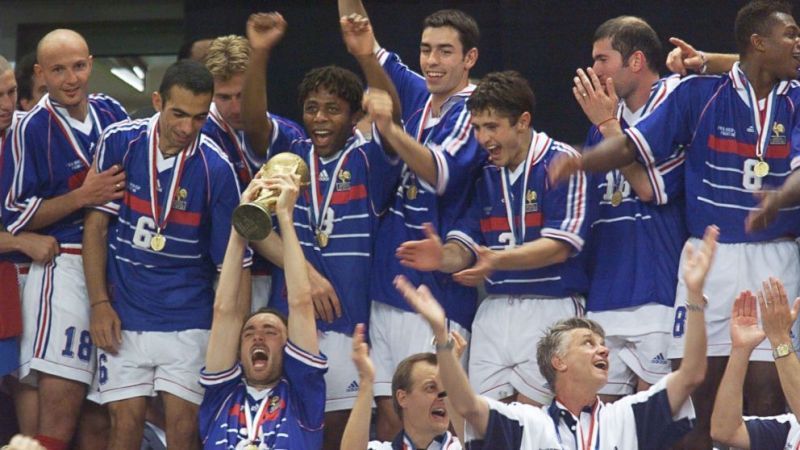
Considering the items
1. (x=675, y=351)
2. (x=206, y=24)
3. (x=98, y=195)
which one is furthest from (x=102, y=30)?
(x=675, y=351)

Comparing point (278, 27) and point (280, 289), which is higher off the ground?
point (278, 27)

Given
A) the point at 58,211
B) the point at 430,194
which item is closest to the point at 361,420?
the point at 430,194

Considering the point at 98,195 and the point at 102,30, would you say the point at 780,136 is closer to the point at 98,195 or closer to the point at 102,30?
the point at 98,195

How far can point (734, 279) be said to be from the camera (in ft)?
20.8

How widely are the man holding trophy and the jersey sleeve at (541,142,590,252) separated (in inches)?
28.7

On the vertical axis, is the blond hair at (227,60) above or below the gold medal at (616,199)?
above

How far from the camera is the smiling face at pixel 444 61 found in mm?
6867

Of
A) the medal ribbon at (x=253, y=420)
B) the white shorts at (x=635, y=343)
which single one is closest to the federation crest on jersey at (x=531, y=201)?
the white shorts at (x=635, y=343)

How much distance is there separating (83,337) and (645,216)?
2479 millimetres

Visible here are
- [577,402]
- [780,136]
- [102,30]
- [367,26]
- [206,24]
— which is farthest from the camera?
[102,30]

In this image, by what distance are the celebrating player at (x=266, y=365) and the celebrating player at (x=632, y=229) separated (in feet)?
3.89

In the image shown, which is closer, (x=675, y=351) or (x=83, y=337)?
(x=675, y=351)

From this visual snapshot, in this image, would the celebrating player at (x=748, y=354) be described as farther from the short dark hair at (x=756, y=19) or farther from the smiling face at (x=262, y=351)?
the smiling face at (x=262, y=351)

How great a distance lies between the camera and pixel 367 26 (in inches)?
267
